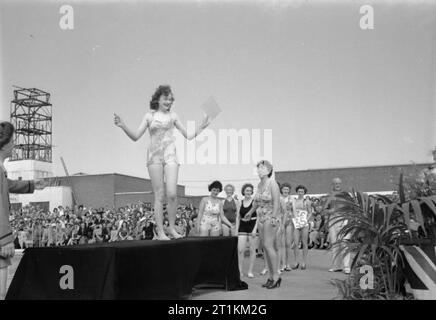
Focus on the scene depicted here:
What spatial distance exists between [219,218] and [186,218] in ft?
15.9

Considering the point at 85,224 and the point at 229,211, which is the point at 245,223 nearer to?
the point at 229,211

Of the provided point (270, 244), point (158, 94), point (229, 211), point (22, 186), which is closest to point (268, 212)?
point (270, 244)

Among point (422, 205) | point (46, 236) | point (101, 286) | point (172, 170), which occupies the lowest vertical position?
point (46, 236)

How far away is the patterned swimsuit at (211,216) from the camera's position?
250 inches

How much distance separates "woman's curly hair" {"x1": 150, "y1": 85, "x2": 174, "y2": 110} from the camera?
5071 millimetres

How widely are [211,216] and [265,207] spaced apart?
1.23 metres

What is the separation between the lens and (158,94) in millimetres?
5078

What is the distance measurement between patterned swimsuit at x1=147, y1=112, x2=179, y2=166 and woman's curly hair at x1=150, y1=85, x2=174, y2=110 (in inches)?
6.7

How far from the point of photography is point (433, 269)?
352cm

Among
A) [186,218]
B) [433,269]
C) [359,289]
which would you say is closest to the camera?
[433,269]

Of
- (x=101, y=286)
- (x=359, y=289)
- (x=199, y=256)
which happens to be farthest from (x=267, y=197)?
(x=101, y=286)

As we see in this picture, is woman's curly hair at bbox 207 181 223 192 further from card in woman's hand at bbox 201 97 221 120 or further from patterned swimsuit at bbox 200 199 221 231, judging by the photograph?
card in woman's hand at bbox 201 97 221 120

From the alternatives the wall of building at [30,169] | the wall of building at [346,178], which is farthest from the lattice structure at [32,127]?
the wall of building at [346,178]
